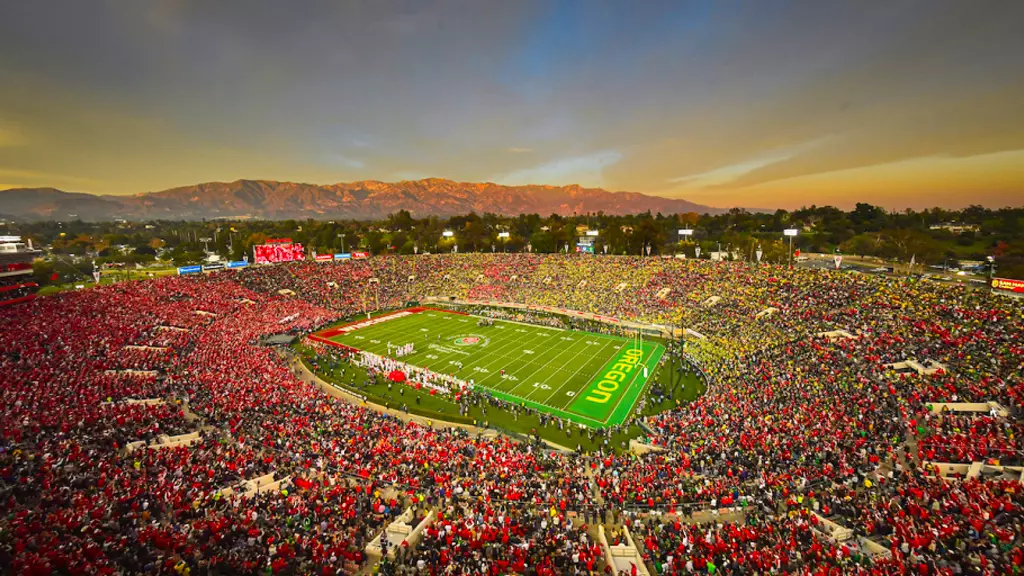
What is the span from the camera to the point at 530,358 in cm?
3281

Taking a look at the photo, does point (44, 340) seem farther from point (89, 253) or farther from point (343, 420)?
point (89, 253)

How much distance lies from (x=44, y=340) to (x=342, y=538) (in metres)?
27.7

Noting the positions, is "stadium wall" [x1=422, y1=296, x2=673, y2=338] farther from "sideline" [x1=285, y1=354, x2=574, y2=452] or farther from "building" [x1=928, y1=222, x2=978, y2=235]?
"building" [x1=928, y1=222, x2=978, y2=235]

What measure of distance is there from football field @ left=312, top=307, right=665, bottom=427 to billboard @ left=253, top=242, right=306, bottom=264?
90.3 feet

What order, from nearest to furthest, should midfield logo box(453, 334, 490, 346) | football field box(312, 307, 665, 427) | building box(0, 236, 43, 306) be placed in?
football field box(312, 307, 665, 427)
building box(0, 236, 43, 306)
midfield logo box(453, 334, 490, 346)

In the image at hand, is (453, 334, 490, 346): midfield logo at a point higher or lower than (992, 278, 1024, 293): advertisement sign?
lower

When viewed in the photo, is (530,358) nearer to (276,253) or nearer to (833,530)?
(833,530)

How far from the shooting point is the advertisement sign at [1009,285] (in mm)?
27250

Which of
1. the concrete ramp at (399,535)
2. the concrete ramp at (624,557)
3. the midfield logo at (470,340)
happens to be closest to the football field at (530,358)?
the midfield logo at (470,340)

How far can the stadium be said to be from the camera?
34.4ft

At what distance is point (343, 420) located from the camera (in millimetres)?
19734

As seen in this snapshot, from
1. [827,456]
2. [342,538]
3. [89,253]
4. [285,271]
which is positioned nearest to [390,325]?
[285,271]

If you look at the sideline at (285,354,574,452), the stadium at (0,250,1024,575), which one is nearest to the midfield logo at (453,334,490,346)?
the stadium at (0,250,1024,575)

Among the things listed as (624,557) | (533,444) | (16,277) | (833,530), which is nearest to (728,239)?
(533,444)
